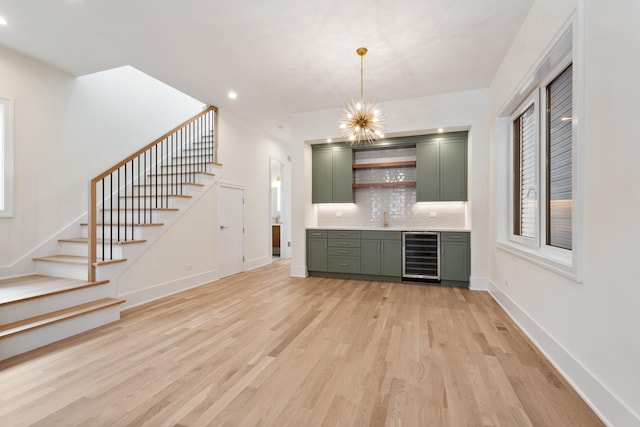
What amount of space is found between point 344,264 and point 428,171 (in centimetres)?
225

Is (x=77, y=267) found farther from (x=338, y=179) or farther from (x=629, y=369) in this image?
(x=629, y=369)

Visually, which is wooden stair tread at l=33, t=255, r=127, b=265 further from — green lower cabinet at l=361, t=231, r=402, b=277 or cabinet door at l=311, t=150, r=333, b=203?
green lower cabinet at l=361, t=231, r=402, b=277

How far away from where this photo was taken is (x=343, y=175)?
222 inches

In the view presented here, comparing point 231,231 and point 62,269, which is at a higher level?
point 231,231

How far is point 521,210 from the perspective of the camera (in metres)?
3.65

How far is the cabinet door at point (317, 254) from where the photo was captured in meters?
5.54

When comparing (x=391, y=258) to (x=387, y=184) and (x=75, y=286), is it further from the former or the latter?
(x=75, y=286)

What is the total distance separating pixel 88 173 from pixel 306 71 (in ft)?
12.3

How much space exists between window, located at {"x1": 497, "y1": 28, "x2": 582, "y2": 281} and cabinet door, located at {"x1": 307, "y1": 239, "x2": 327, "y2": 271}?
2.89 m

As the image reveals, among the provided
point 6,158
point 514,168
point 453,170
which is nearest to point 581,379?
point 514,168

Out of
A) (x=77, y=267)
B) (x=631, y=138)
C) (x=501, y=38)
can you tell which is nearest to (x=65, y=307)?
(x=77, y=267)

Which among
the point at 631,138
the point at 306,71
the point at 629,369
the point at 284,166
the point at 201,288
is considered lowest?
the point at 201,288

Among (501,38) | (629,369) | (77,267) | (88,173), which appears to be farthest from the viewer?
(88,173)

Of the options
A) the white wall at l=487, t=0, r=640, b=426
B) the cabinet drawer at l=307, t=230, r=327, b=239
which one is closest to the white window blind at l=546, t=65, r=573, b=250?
the white wall at l=487, t=0, r=640, b=426
